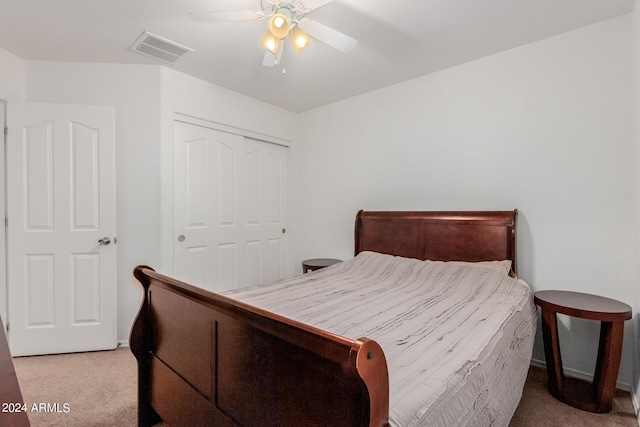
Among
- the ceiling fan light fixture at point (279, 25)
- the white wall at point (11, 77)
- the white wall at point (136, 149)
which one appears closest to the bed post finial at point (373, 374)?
the ceiling fan light fixture at point (279, 25)

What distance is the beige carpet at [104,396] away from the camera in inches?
68.8

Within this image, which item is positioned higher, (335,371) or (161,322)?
(335,371)

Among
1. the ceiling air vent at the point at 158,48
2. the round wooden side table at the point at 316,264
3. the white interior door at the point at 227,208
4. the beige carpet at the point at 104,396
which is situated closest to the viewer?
the beige carpet at the point at 104,396

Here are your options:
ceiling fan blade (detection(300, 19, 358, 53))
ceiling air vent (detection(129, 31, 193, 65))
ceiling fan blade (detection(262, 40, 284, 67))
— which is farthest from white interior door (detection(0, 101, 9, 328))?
ceiling fan blade (detection(300, 19, 358, 53))

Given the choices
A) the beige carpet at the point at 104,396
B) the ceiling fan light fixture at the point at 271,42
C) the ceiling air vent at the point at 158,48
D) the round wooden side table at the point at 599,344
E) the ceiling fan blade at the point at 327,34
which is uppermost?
the ceiling air vent at the point at 158,48

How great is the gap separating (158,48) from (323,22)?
4.39 ft

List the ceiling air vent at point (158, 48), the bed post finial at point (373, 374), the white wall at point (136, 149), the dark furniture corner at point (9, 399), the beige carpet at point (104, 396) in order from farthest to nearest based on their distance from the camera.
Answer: the white wall at point (136, 149) < the ceiling air vent at point (158, 48) < the beige carpet at point (104, 396) < the bed post finial at point (373, 374) < the dark furniture corner at point (9, 399)

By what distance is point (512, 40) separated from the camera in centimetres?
234

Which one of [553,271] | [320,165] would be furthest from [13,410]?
[320,165]

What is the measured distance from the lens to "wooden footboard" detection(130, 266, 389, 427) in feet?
2.64

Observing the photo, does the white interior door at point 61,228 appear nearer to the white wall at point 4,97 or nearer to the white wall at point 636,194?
the white wall at point 4,97

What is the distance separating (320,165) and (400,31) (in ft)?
6.10

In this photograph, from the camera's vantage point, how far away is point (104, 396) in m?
1.97

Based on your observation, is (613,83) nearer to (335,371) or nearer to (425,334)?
(425,334)
